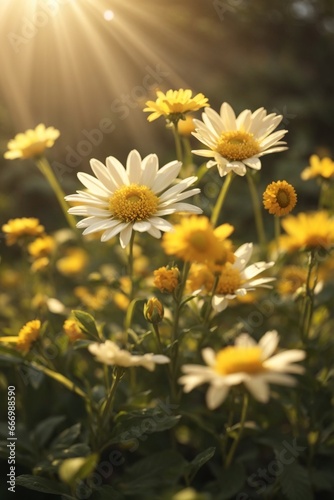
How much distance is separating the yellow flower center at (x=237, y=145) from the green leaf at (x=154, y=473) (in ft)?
2.21

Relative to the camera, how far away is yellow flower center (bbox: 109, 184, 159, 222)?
1.18m

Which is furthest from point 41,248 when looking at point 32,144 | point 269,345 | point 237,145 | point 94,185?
point 269,345

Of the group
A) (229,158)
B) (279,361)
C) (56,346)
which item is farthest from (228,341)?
(279,361)

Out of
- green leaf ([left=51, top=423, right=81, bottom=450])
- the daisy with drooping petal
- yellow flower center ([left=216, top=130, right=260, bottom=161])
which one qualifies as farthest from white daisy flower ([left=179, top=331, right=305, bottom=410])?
green leaf ([left=51, top=423, right=81, bottom=450])

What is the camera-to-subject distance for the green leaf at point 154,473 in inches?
49.6

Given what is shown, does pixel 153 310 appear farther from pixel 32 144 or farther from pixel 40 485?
pixel 32 144

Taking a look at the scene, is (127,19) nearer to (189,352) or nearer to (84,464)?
(189,352)

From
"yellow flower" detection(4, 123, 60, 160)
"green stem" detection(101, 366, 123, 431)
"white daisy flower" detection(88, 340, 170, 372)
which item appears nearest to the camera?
"white daisy flower" detection(88, 340, 170, 372)

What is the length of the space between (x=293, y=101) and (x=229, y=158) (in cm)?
345

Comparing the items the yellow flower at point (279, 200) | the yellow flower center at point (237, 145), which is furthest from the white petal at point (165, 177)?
the yellow flower at point (279, 200)

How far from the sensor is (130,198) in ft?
3.97

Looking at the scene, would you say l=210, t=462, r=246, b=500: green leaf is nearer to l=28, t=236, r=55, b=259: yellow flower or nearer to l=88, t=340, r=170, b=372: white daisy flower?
l=88, t=340, r=170, b=372: white daisy flower

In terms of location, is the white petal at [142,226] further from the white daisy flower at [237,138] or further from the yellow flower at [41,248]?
the yellow flower at [41,248]

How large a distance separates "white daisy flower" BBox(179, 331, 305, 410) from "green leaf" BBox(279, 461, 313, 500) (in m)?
0.58
